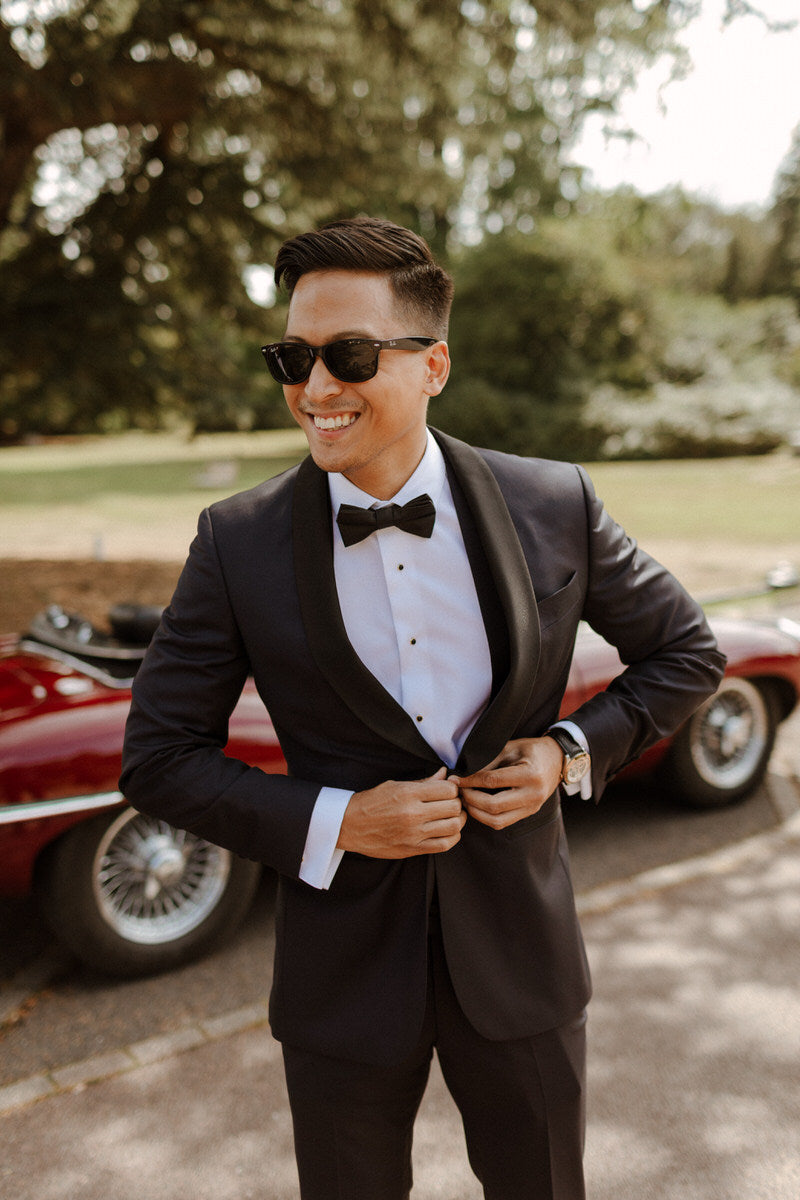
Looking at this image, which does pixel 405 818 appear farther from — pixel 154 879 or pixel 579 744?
pixel 154 879

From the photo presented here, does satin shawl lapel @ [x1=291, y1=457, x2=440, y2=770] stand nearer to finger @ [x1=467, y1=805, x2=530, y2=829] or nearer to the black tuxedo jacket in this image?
the black tuxedo jacket

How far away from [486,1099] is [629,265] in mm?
31999

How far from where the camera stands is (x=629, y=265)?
30641mm

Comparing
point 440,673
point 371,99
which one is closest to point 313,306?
point 440,673

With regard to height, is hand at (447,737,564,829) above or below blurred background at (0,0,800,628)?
below

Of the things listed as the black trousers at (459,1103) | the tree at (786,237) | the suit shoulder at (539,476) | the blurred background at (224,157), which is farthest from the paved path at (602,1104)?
the tree at (786,237)

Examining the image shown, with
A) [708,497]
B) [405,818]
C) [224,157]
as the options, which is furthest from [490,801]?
[708,497]

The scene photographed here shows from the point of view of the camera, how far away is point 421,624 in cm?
165

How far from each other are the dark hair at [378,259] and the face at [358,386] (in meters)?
0.02

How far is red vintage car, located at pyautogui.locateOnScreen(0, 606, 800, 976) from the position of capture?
333 centimetres

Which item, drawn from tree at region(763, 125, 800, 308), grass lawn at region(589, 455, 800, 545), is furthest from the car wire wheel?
tree at region(763, 125, 800, 308)

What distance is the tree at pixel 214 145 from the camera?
27.3 ft

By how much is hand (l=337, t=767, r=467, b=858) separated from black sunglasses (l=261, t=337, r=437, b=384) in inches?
26.4

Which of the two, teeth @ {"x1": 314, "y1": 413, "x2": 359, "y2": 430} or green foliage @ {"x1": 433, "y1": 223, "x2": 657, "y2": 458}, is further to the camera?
green foliage @ {"x1": 433, "y1": 223, "x2": 657, "y2": 458}
